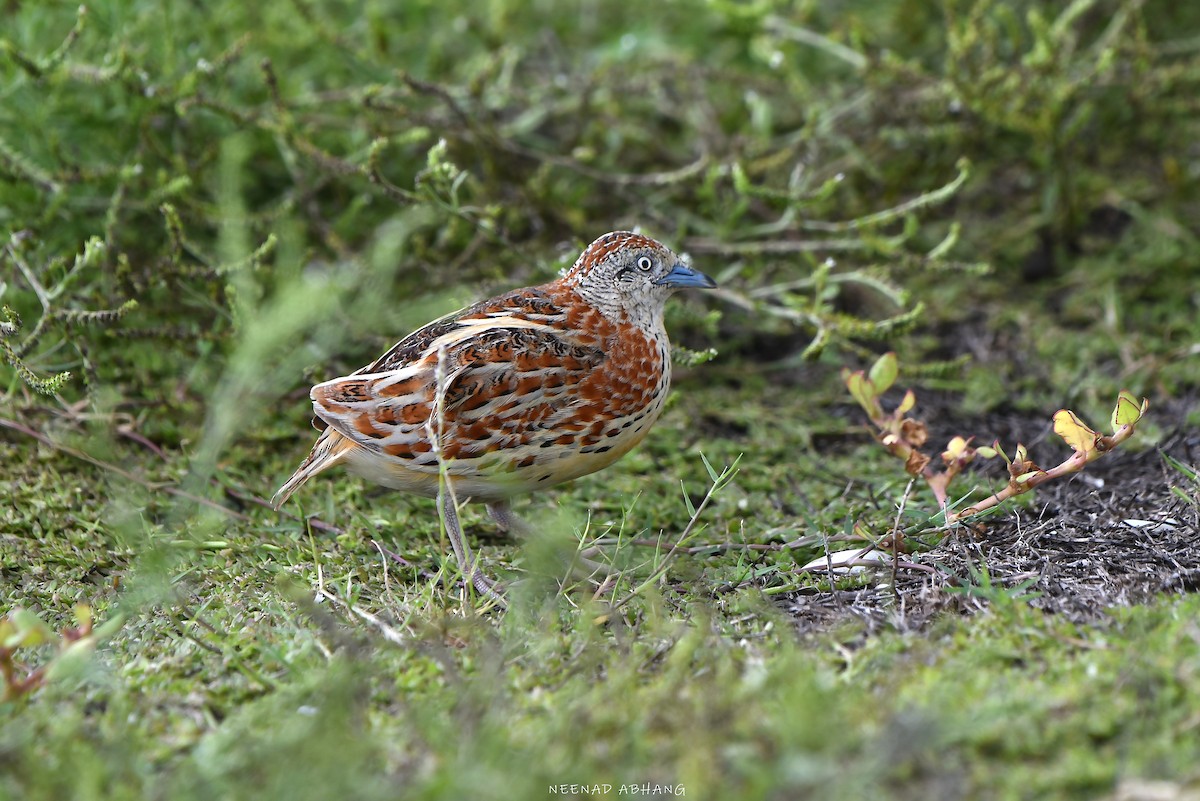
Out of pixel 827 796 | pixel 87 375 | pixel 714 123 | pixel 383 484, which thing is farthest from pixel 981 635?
pixel 714 123

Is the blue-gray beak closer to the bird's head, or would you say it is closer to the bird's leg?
the bird's head

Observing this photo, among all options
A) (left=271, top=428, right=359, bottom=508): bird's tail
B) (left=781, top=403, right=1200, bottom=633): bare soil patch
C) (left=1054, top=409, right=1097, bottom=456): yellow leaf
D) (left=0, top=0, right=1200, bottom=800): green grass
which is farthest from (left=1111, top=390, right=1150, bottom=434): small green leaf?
(left=271, top=428, right=359, bottom=508): bird's tail

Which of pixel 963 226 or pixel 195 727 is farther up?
pixel 195 727

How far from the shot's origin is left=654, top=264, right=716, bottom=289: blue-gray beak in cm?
396

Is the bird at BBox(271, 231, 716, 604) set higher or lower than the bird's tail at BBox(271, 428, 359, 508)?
higher

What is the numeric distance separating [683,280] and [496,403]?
0.89m

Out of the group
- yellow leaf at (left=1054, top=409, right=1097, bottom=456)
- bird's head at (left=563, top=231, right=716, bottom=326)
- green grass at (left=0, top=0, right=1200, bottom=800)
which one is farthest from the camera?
bird's head at (left=563, top=231, right=716, bottom=326)

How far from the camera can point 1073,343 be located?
507cm

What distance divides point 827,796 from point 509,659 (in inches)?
39.4

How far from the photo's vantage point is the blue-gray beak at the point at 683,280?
3964 mm

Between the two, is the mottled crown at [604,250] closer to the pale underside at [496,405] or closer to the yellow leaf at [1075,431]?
the pale underside at [496,405]

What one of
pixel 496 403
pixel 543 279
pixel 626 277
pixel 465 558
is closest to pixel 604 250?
pixel 626 277

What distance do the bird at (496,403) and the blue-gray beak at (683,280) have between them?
0.22 meters

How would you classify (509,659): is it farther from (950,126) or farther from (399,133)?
(950,126)
